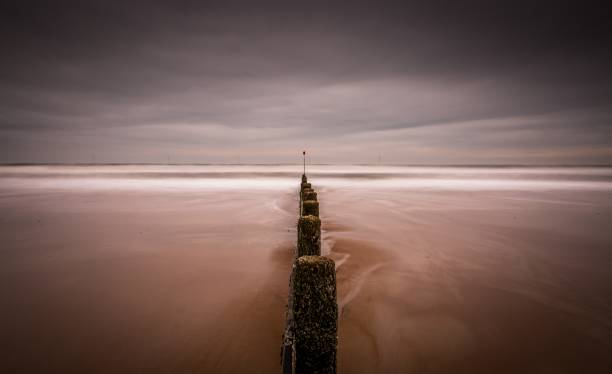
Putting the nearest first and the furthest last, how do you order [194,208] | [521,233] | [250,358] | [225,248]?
[250,358] → [225,248] → [521,233] → [194,208]

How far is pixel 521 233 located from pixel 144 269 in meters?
9.89

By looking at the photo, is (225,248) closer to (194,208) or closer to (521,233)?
(194,208)

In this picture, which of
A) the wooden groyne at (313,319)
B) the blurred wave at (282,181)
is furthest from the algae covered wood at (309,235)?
the blurred wave at (282,181)

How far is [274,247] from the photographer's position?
25.0 ft

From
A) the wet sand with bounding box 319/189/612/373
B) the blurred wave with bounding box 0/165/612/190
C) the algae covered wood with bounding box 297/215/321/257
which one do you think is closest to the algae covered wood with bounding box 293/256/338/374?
the wet sand with bounding box 319/189/612/373

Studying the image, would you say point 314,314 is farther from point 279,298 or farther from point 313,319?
point 279,298

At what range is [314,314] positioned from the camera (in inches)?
96.3

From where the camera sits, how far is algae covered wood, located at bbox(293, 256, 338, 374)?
2.41 m

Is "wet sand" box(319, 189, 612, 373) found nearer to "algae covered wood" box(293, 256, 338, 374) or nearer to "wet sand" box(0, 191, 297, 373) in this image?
"algae covered wood" box(293, 256, 338, 374)

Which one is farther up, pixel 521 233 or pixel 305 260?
pixel 305 260

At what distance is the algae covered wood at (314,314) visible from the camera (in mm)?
2414

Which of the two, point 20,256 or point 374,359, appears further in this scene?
point 20,256

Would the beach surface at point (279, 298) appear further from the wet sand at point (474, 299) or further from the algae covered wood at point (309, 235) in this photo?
the algae covered wood at point (309, 235)

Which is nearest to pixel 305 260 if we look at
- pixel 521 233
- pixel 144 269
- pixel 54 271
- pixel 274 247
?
pixel 144 269
